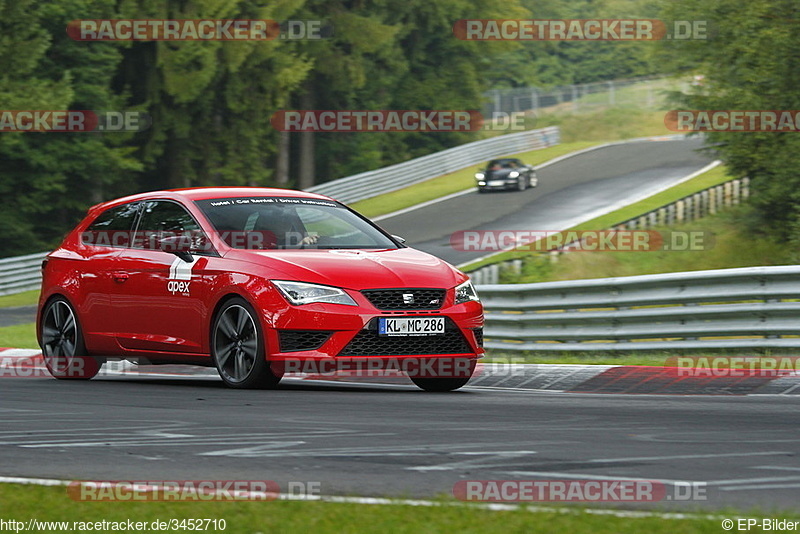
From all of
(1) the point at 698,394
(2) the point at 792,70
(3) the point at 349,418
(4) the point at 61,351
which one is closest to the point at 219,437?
(3) the point at 349,418

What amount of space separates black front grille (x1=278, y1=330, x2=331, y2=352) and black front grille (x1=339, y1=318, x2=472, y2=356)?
0.22 metres

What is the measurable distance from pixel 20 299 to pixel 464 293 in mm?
24266

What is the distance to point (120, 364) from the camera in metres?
15.1

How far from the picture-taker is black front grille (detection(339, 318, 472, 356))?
412 inches

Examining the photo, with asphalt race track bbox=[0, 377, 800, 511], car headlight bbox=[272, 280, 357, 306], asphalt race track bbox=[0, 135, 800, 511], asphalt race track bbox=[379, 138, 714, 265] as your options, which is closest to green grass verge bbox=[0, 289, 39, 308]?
asphalt race track bbox=[379, 138, 714, 265]

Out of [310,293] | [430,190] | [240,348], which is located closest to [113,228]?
[240,348]

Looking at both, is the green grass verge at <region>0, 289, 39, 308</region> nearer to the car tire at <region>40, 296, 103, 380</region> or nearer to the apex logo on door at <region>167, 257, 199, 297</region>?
the car tire at <region>40, 296, 103, 380</region>

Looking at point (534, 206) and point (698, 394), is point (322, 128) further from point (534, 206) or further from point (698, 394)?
point (698, 394)

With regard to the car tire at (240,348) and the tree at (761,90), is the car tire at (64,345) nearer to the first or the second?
the car tire at (240,348)

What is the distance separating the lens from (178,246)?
38.2 ft

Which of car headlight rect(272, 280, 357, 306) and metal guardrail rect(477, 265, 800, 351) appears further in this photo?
metal guardrail rect(477, 265, 800, 351)

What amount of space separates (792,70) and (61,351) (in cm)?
1730

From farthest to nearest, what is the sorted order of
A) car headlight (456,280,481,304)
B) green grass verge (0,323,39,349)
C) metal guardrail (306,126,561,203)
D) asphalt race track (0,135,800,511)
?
metal guardrail (306,126,561,203) → green grass verge (0,323,39,349) → car headlight (456,280,481,304) → asphalt race track (0,135,800,511)

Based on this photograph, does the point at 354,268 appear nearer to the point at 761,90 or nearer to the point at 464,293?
the point at 464,293
